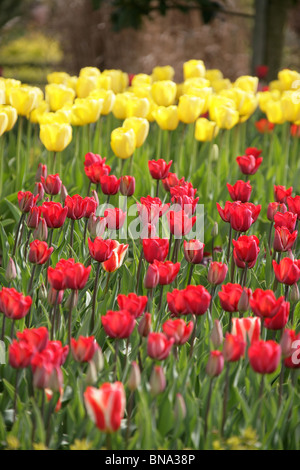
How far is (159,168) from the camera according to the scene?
2.89 metres

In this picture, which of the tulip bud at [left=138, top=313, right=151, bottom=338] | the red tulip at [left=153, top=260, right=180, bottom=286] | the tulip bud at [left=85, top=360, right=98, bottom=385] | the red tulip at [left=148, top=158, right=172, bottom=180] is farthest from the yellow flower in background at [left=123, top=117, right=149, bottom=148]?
the tulip bud at [left=85, top=360, right=98, bottom=385]

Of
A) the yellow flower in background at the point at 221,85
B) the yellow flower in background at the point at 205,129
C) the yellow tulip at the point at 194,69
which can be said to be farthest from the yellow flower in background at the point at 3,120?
the yellow flower in background at the point at 221,85

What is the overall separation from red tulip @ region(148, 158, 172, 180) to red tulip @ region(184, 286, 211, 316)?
1.11 m

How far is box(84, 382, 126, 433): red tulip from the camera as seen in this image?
1396 mm

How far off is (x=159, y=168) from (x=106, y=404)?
1.61 metres

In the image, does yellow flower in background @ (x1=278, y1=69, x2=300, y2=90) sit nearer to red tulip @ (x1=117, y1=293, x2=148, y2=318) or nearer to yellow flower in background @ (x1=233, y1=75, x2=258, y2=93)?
yellow flower in background @ (x1=233, y1=75, x2=258, y2=93)

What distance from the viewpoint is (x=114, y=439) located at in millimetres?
1683

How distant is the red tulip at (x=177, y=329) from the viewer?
1.74 m

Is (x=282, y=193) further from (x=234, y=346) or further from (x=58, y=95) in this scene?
(x=58, y=95)

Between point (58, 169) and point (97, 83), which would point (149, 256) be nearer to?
point (58, 169)

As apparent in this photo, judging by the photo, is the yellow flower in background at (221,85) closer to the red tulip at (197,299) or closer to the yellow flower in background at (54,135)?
the yellow flower in background at (54,135)

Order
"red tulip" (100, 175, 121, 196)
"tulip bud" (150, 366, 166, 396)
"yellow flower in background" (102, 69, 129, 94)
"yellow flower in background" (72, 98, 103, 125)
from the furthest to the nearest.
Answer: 1. "yellow flower in background" (102, 69, 129, 94)
2. "yellow flower in background" (72, 98, 103, 125)
3. "red tulip" (100, 175, 121, 196)
4. "tulip bud" (150, 366, 166, 396)

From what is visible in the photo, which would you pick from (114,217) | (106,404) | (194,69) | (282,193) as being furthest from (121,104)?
(106,404)
